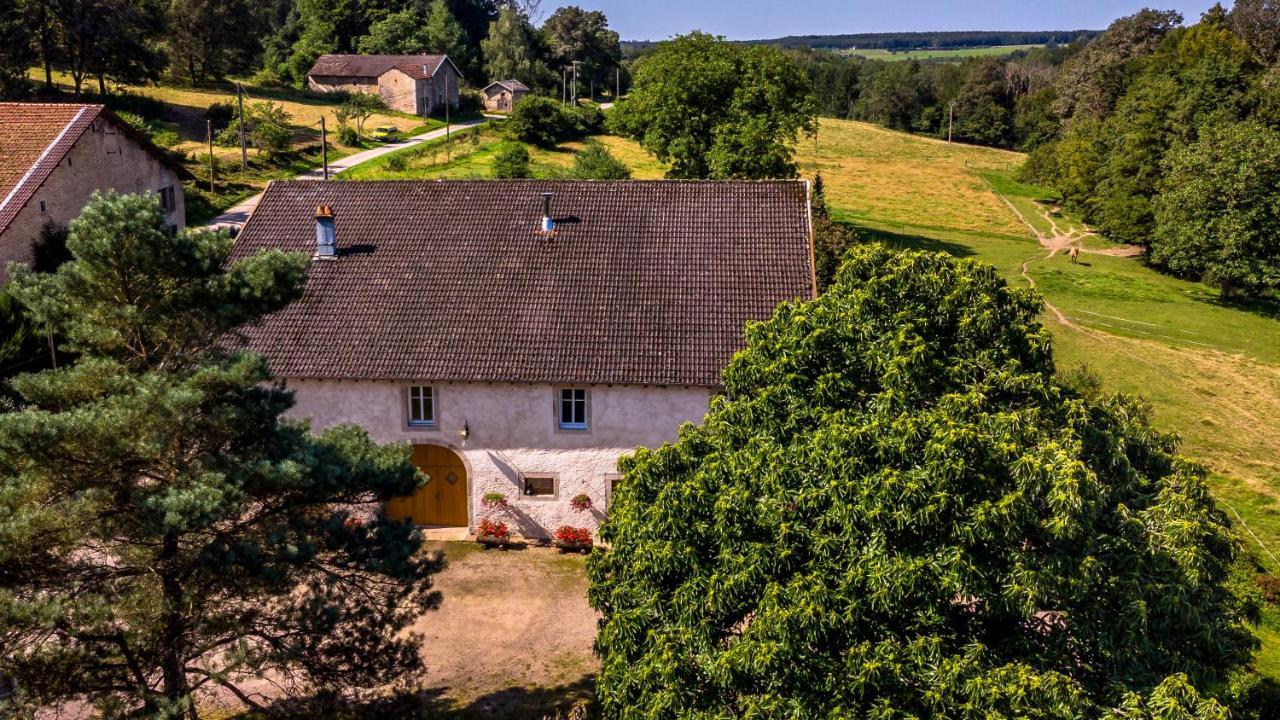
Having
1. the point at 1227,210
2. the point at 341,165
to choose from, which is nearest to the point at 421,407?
the point at 341,165

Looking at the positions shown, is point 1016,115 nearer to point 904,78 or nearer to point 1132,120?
point 904,78

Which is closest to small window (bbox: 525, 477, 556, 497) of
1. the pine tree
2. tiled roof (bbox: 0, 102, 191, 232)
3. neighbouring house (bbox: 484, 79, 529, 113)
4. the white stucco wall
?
the white stucco wall

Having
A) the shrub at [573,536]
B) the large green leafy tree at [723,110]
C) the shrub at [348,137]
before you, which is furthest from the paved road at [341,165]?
the large green leafy tree at [723,110]

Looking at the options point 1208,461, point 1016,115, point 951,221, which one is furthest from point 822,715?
point 1016,115

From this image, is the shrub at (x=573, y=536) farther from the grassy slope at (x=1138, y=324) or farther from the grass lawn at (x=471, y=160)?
the grass lawn at (x=471, y=160)

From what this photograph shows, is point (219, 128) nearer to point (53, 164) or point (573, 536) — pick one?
point (53, 164)
